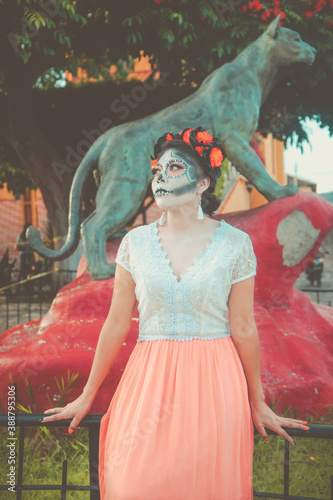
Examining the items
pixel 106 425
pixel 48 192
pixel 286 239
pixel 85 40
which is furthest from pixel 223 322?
pixel 48 192

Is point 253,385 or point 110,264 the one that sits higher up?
point 110,264

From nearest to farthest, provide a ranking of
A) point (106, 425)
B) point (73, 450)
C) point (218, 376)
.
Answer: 1. point (218, 376)
2. point (106, 425)
3. point (73, 450)

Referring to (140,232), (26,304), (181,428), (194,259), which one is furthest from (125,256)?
(26,304)

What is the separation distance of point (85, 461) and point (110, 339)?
1552 millimetres

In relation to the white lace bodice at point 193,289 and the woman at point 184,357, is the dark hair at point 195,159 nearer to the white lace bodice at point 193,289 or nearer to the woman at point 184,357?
the woman at point 184,357

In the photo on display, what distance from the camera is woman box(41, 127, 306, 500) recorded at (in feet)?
4.65

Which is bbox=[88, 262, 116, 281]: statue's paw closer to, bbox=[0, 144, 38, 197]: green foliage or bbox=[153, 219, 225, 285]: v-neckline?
bbox=[153, 219, 225, 285]: v-neckline

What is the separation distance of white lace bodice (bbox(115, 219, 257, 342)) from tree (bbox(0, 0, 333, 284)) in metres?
3.87

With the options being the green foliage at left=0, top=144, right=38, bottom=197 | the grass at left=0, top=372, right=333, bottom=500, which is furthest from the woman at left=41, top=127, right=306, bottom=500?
the green foliage at left=0, top=144, right=38, bottom=197

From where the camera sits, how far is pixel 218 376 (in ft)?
4.90

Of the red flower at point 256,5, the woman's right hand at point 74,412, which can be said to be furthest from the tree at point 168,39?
the woman's right hand at point 74,412

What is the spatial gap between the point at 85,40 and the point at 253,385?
19.0ft

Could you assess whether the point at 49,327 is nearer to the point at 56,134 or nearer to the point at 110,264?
the point at 110,264

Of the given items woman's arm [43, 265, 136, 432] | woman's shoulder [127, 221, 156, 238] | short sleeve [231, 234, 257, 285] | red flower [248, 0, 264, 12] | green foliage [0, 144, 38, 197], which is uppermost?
red flower [248, 0, 264, 12]
